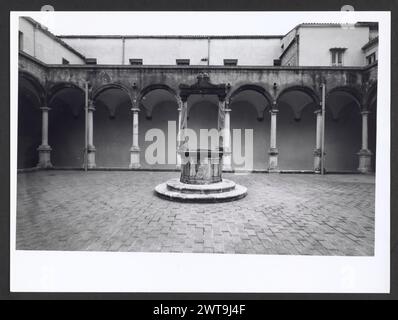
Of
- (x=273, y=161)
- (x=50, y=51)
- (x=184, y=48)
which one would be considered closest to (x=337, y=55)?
(x=273, y=161)

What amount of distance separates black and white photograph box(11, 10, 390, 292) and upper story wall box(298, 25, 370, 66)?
75 mm

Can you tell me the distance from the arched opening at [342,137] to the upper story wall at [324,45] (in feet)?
10.9

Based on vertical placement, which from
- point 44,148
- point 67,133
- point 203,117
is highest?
point 203,117

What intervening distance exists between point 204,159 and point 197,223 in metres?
2.72

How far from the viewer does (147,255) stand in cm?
329

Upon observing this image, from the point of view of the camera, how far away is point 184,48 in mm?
19094

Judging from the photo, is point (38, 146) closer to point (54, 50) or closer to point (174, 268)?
point (54, 50)

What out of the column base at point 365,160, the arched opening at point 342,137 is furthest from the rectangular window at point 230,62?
the column base at point 365,160

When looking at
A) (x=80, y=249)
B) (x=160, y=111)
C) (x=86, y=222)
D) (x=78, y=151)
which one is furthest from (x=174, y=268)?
(x=78, y=151)

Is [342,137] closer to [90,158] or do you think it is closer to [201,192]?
[201,192]
